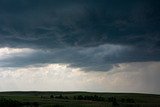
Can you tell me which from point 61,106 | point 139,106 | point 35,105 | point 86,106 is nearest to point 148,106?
point 139,106

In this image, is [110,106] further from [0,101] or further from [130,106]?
[0,101]

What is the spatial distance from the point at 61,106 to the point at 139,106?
24.2 metres

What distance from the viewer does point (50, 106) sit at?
9275 centimetres

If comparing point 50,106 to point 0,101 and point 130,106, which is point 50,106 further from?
point 130,106

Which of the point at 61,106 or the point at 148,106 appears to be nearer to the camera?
the point at 61,106

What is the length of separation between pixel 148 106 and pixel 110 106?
13248mm

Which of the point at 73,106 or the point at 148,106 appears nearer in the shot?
the point at 73,106

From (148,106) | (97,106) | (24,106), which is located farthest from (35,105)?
(148,106)

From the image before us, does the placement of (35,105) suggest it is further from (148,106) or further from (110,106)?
(148,106)

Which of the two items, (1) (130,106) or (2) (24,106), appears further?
(1) (130,106)

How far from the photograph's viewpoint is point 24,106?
9344 centimetres

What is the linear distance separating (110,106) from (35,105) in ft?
68.8

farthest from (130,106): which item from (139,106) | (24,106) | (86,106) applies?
(24,106)

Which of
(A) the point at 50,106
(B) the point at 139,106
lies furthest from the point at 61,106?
(B) the point at 139,106
